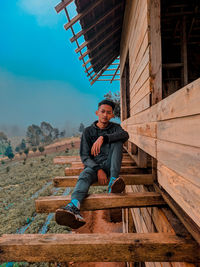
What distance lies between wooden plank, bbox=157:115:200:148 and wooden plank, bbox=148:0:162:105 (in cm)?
69

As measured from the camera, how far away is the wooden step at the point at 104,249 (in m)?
1.16

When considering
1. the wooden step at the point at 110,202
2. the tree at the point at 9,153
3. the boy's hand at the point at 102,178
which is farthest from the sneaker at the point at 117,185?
the tree at the point at 9,153

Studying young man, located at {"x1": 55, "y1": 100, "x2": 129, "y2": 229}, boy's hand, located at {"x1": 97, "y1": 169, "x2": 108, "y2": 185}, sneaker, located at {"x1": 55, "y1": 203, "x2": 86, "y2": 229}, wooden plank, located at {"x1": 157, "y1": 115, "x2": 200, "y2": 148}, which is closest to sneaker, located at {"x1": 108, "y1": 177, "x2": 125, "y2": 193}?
young man, located at {"x1": 55, "y1": 100, "x2": 129, "y2": 229}

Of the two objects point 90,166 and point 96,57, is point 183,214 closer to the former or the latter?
point 90,166

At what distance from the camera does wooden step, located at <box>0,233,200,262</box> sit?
1155 mm

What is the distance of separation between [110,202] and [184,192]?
3.14 ft

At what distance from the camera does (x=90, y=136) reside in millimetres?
2686

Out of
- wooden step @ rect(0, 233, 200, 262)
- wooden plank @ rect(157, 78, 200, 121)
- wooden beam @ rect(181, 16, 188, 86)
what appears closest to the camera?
wooden plank @ rect(157, 78, 200, 121)

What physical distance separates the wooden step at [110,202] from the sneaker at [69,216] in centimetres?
16

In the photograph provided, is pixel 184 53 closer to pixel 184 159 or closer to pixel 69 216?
pixel 184 159

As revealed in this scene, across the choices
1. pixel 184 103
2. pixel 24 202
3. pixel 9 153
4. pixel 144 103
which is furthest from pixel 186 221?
pixel 9 153

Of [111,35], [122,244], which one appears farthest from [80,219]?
[111,35]

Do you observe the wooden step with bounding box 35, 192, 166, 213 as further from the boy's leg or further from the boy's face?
the boy's face

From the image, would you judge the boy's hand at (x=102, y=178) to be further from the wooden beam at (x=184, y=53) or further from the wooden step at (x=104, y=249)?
the wooden beam at (x=184, y=53)
